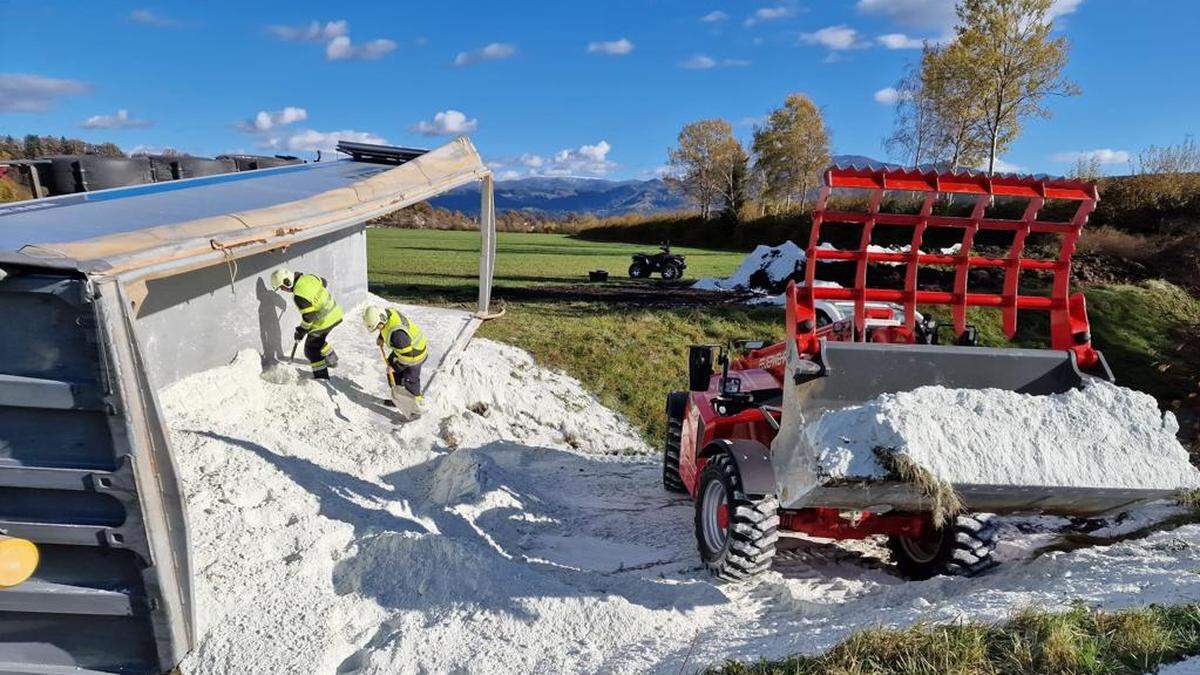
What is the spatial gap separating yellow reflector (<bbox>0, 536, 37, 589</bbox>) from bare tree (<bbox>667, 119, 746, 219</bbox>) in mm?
53531

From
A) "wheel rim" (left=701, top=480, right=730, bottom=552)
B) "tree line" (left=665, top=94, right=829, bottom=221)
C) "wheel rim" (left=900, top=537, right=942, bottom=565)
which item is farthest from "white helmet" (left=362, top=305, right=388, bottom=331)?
"tree line" (left=665, top=94, right=829, bottom=221)

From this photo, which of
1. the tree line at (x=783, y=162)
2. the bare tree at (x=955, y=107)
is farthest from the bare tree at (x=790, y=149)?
the bare tree at (x=955, y=107)

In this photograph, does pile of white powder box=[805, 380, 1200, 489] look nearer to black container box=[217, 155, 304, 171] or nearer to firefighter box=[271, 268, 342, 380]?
firefighter box=[271, 268, 342, 380]

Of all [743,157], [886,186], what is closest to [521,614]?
[886,186]

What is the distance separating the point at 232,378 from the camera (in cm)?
688

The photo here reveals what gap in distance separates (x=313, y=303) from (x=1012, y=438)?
635 cm

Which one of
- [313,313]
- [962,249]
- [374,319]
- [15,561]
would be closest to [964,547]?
[962,249]

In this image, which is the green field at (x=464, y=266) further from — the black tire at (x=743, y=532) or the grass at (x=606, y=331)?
the black tire at (x=743, y=532)

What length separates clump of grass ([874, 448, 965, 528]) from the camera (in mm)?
3873

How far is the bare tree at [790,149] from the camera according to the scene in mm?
50406

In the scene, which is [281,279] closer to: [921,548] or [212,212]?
[212,212]

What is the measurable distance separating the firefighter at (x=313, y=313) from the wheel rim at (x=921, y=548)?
222 inches

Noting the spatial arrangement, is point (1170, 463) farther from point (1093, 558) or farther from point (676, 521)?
point (676, 521)

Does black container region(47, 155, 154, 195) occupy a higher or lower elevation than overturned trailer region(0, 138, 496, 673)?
higher
